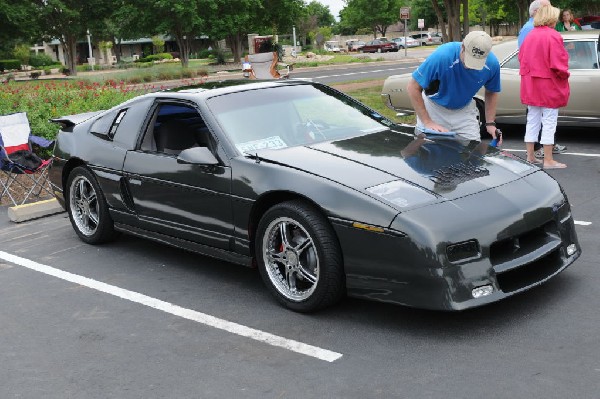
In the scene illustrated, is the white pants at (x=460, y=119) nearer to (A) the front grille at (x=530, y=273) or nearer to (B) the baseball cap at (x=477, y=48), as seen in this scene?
(B) the baseball cap at (x=477, y=48)

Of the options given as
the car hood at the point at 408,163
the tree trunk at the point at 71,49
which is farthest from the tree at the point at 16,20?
the car hood at the point at 408,163

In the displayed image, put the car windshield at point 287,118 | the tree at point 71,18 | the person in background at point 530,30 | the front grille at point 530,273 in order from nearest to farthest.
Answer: the front grille at point 530,273 < the car windshield at point 287,118 < the person in background at point 530,30 < the tree at point 71,18

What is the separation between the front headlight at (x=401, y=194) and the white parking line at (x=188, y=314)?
0.95m

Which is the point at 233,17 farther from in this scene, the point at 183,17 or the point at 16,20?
the point at 16,20

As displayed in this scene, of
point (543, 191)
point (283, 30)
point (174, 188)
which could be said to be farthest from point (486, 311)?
point (283, 30)

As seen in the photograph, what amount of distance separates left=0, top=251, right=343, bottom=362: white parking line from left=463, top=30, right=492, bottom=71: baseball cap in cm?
280

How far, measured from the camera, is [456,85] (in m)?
6.43

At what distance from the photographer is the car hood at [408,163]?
4758 mm

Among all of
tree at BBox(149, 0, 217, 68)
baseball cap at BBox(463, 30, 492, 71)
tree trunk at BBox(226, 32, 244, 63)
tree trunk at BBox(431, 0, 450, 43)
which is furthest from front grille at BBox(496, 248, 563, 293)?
tree trunk at BBox(226, 32, 244, 63)

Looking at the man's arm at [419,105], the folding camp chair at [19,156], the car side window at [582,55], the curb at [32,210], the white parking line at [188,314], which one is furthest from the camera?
the car side window at [582,55]

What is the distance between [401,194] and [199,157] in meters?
1.56

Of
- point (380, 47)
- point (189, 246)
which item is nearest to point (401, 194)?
point (189, 246)

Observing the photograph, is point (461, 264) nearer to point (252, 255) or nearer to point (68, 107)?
point (252, 255)

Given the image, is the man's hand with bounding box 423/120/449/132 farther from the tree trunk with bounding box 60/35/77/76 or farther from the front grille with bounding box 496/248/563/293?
the tree trunk with bounding box 60/35/77/76
